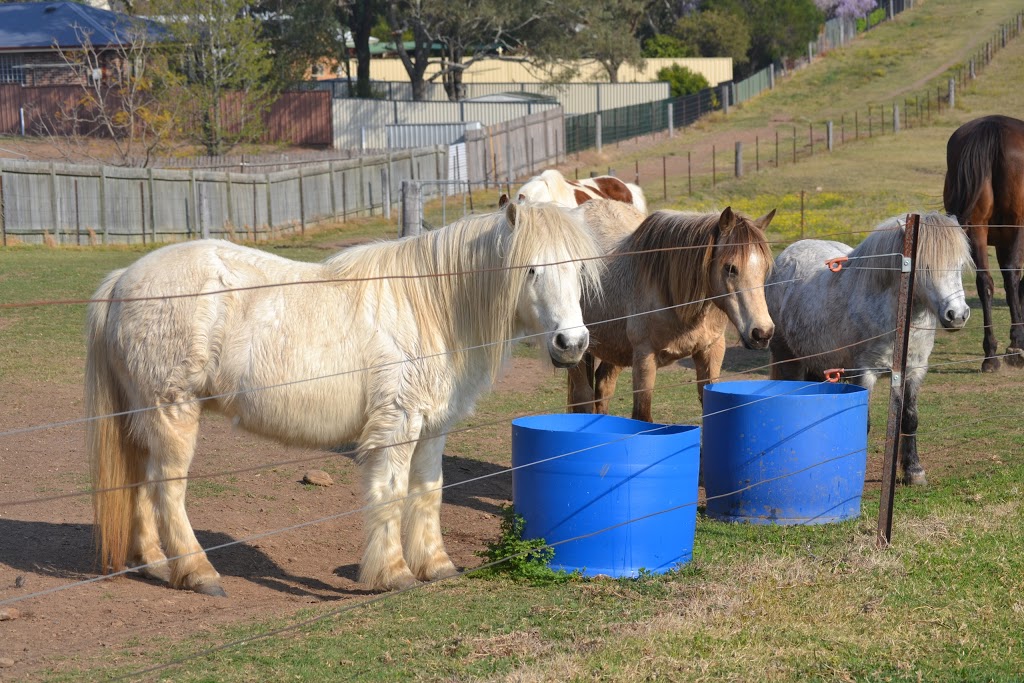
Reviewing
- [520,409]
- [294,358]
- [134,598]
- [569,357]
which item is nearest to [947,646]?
[569,357]

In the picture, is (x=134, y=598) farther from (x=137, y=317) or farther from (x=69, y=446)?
(x=69, y=446)

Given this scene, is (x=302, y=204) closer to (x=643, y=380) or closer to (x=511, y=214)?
(x=643, y=380)

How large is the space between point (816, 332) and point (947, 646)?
3679mm

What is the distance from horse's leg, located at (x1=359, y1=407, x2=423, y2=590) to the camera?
5457 millimetres

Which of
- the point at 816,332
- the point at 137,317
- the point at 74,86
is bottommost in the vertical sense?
the point at 816,332

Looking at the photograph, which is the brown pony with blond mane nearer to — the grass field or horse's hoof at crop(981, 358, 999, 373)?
the grass field

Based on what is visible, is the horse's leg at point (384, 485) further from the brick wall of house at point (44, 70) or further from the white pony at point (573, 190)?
the brick wall of house at point (44, 70)

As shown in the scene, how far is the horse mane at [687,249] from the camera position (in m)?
6.68

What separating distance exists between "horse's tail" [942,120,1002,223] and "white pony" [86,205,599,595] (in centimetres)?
742

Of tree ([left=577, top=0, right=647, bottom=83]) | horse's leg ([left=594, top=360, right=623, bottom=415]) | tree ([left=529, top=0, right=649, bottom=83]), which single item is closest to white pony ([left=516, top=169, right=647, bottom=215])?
horse's leg ([left=594, top=360, right=623, bottom=415])

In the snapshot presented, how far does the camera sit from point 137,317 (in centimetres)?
551

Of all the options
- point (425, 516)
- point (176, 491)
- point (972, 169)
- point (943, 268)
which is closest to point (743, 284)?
point (943, 268)

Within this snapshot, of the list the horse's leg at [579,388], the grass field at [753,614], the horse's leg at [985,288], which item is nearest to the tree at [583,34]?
the horse's leg at [985,288]

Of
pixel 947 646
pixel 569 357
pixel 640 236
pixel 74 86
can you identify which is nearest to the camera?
pixel 947 646
